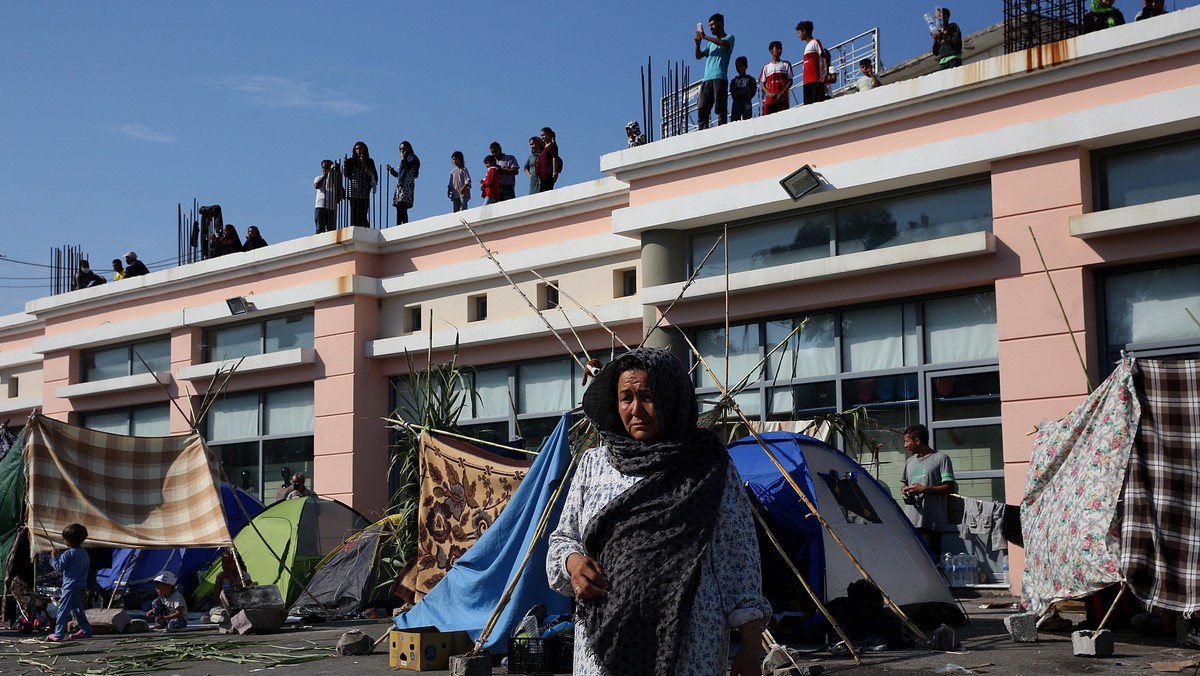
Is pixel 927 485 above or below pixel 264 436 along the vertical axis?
below

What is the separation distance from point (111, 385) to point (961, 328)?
51.8ft

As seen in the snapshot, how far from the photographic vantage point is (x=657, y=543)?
4.09m

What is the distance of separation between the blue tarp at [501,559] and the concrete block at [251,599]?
10.6ft

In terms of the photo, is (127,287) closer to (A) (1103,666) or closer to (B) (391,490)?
(B) (391,490)

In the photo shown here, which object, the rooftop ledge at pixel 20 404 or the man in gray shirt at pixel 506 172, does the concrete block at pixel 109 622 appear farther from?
the rooftop ledge at pixel 20 404

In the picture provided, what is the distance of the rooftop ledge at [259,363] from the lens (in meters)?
20.0

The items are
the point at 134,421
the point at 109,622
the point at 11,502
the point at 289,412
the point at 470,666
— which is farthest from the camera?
the point at 134,421

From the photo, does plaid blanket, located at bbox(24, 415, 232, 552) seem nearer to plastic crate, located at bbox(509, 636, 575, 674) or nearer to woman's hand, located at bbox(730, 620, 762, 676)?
plastic crate, located at bbox(509, 636, 575, 674)

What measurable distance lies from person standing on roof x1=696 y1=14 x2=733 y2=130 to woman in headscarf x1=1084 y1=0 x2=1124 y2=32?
15.1 feet

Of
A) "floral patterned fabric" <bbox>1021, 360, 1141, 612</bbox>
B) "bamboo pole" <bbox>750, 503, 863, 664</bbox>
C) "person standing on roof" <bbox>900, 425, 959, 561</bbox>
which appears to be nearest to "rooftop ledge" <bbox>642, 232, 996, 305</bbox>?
"person standing on roof" <bbox>900, 425, 959, 561</bbox>

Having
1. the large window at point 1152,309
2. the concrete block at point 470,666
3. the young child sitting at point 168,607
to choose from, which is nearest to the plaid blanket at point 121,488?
the young child sitting at point 168,607

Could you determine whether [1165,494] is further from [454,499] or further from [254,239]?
[254,239]

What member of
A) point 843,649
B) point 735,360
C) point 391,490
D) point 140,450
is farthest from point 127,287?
point 843,649

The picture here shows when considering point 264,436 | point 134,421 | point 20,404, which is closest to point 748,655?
point 264,436
